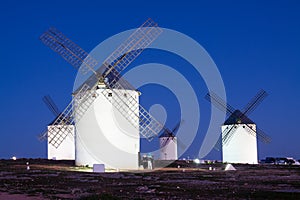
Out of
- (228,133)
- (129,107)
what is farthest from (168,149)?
(129,107)

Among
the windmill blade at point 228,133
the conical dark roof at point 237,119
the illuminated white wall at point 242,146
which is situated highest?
the conical dark roof at point 237,119

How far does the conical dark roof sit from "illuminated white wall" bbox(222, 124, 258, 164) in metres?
0.56

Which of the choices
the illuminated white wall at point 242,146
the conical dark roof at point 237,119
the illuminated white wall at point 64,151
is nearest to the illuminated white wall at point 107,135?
the illuminated white wall at point 64,151

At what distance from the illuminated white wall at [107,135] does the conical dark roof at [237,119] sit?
25.3m

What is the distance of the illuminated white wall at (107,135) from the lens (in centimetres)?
4122

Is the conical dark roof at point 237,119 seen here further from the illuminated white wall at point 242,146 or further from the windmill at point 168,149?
the windmill at point 168,149

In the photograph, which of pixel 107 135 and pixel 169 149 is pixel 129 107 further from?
pixel 169 149

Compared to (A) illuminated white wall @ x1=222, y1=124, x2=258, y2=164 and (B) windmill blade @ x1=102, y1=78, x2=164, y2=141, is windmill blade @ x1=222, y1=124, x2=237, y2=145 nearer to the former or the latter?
(A) illuminated white wall @ x1=222, y1=124, x2=258, y2=164

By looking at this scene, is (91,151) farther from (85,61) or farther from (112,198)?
(112,198)

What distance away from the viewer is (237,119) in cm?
6406

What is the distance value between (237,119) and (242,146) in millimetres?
3651

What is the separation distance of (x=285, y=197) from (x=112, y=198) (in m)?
6.92

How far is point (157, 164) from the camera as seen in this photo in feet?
170

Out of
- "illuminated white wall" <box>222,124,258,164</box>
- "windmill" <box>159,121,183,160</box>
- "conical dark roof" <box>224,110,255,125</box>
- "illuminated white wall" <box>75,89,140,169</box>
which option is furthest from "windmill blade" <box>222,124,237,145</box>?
"illuminated white wall" <box>75,89,140,169</box>
